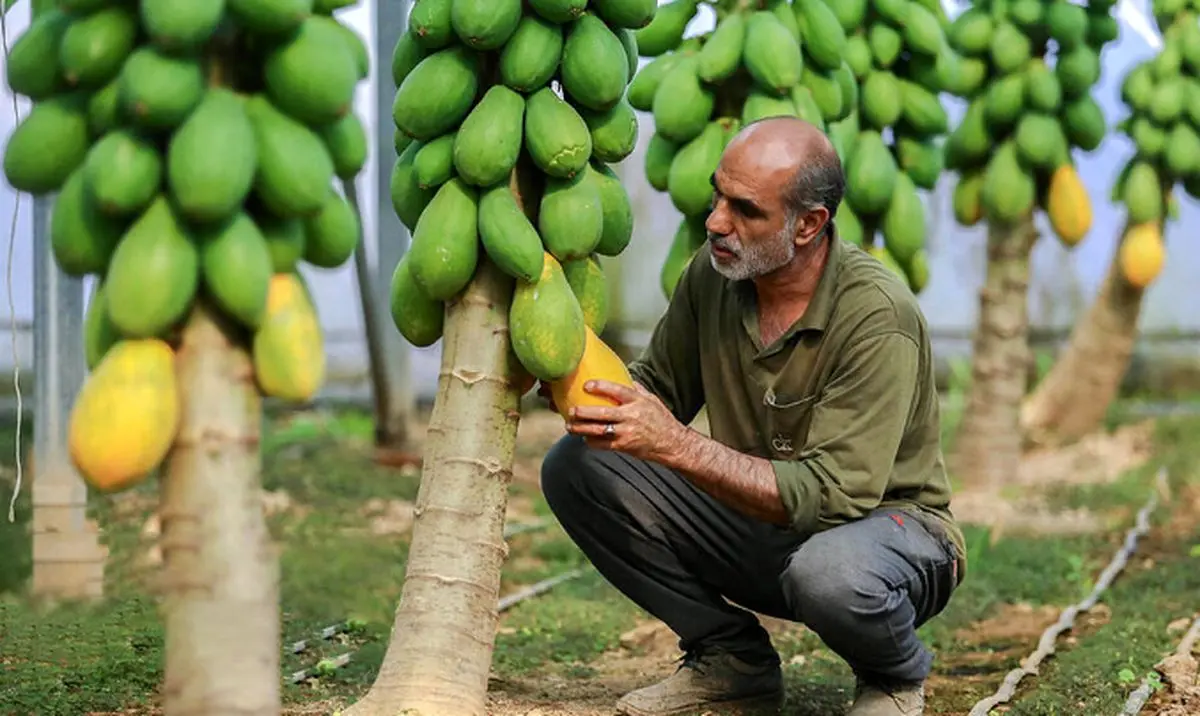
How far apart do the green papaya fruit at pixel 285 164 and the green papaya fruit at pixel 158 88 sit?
4.4 inches

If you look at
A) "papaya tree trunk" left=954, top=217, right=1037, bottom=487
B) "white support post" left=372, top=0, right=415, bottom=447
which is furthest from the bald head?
"white support post" left=372, top=0, right=415, bottom=447

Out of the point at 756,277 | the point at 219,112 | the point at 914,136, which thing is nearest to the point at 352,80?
the point at 219,112

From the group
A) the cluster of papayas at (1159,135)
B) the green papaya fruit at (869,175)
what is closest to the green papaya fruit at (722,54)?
the green papaya fruit at (869,175)

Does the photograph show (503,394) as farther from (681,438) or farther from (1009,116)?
(1009,116)

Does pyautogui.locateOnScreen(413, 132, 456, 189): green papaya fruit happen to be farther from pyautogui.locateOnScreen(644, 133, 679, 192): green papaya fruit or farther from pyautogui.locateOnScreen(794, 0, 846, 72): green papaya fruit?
pyautogui.locateOnScreen(794, 0, 846, 72): green papaya fruit

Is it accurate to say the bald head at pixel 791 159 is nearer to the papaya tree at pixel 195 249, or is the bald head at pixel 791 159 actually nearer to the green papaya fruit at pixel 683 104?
the green papaya fruit at pixel 683 104

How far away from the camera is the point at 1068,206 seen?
24.7 feet

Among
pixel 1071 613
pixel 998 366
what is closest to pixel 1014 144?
pixel 998 366

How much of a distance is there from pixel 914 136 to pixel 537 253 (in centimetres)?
286

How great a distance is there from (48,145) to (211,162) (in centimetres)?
33

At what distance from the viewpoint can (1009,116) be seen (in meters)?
7.50

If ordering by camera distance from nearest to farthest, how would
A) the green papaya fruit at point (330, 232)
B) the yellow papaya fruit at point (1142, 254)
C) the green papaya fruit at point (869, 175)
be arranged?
the green papaya fruit at point (330, 232) → the green papaya fruit at point (869, 175) → the yellow papaya fruit at point (1142, 254)

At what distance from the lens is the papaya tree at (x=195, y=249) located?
2498 millimetres

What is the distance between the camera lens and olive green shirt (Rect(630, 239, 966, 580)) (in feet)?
11.9
